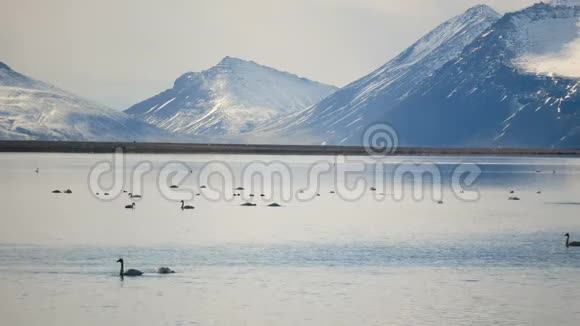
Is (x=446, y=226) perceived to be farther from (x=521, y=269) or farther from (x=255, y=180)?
(x=255, y=180)

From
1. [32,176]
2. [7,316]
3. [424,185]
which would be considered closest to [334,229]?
[7,316]

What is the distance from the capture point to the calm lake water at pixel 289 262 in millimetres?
35156

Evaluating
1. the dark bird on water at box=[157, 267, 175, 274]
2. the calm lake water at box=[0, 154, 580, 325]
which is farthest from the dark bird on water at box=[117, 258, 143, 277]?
the dark bird on water at box=[157, 267, 175, 274]

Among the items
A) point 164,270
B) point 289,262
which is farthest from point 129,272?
point 289,262

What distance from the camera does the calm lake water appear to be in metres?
35.2

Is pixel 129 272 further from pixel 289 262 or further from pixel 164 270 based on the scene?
pixel 289 262

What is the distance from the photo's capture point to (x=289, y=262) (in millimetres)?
45969

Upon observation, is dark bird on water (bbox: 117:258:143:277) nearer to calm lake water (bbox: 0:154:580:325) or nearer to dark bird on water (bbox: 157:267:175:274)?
calm lake water (bbox: 0:154:580:325)

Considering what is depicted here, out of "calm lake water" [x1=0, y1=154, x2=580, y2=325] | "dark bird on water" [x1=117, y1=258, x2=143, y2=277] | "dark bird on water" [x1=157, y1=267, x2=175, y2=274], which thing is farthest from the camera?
"dark bird on water" [x1=157, y1=267, x2=175, y2=274]

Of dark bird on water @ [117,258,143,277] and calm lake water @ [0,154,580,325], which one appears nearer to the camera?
calm lake water @ [0,154,580,325]

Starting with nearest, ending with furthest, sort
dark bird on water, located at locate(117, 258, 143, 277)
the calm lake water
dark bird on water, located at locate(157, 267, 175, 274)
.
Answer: the calm lake water
dark bird on water, located at locate(117, 258, 143, 277)
dark bird on water, located at locate(157, 267, 175, 274)

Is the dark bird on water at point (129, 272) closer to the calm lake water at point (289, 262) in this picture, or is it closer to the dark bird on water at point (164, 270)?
the calm lake water at point (289, 262)

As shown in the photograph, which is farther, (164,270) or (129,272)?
(164,270)

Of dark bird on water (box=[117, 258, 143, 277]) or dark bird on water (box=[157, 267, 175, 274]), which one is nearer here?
dark bird on water (box=[117, 258, 143, 277])
